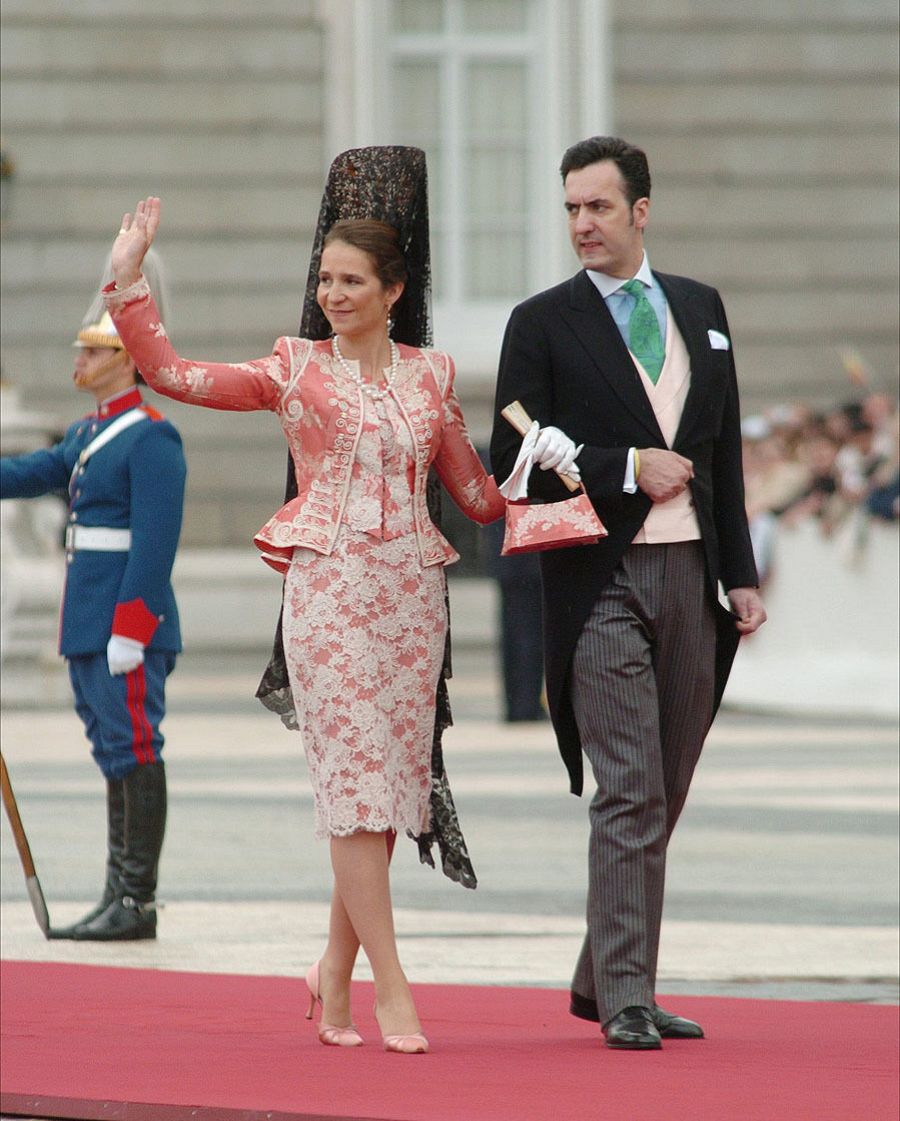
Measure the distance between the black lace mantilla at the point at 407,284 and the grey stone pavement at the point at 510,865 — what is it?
3.55ft

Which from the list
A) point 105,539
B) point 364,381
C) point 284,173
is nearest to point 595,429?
point 364,381

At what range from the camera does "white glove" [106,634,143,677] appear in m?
6.99

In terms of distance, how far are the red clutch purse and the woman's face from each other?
1.65 feet

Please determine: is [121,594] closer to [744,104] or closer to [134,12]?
[134,12]

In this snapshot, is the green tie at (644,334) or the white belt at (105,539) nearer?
the green tie at (644,334)

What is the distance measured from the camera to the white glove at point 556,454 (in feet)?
17.5

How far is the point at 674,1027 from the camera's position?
552 centimetres

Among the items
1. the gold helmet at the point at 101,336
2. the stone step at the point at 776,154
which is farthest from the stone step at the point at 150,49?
the gold helmet at the point at 101,336

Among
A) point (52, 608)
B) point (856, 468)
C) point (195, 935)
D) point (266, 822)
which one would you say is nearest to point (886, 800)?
point (266, 822)

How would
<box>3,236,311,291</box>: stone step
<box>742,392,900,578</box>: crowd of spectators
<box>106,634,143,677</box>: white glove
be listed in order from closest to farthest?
<box>106,634,143,677</box>: white glove, <box>742,392,900,578</box>: crowd of spectators, <box>3,236,311,291</box>: stone step

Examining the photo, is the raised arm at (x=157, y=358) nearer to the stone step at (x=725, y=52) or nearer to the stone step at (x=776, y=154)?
the stone step at (x=776, y=154)

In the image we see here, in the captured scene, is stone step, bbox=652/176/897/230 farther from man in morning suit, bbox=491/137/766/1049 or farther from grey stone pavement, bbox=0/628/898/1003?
man in morning suit, bbox=491/137/766/1049

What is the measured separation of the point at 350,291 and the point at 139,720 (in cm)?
216

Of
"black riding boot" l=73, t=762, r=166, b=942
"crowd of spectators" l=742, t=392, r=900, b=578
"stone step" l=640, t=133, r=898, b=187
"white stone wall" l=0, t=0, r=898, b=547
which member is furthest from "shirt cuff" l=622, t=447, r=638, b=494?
"stone step" l=640, t=133, r=898, b=187
